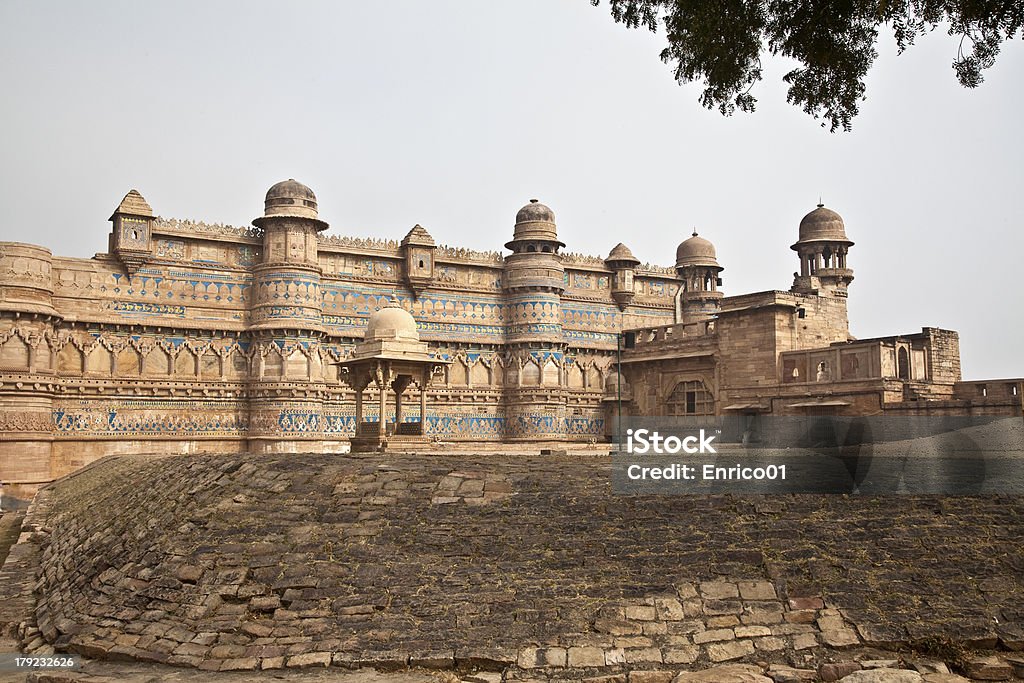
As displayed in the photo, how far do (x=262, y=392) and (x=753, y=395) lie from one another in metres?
14.9

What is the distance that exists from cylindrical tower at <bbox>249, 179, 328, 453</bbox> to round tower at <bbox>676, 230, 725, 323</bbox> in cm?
1554

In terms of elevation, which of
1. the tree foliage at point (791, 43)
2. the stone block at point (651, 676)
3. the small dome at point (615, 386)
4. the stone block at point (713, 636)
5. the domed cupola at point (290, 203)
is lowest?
the stone block at point (651, 676)

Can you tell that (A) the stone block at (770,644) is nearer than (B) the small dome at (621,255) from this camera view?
Yes

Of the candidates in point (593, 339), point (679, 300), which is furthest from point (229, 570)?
point (679, 300)

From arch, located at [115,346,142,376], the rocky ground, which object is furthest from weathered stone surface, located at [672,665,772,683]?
arch, located at [115,346,142,376]

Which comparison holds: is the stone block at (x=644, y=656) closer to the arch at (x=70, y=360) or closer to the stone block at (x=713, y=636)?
the stone block at (x=713, y=636)

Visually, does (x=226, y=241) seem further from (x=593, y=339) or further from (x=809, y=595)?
(x=809, y=595)

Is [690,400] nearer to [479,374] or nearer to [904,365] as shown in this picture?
[479,374]

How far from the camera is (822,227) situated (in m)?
32.8

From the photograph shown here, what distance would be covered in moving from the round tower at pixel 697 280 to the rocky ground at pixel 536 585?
2542 cm

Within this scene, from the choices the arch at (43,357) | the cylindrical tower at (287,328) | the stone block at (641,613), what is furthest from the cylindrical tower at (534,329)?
the stone block at (641,613)

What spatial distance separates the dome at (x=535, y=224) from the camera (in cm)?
3303

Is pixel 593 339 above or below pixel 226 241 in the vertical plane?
below

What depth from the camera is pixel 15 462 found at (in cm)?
2414
